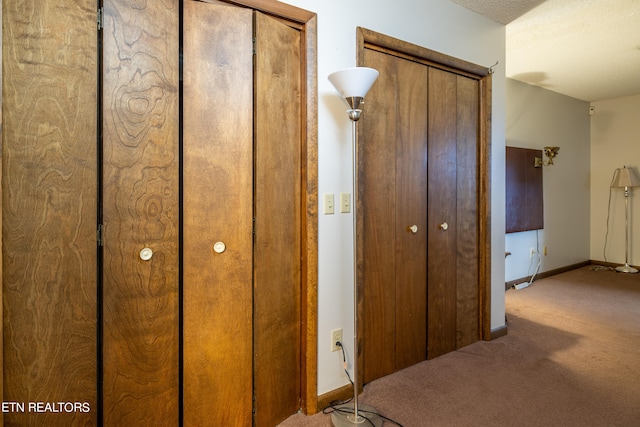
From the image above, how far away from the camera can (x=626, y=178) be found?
4.97 m

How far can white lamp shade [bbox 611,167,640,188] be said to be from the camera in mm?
4916

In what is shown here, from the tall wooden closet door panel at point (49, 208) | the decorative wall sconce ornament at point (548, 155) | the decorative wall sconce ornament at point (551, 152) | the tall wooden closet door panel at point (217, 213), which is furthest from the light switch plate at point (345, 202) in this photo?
the decorative wall sconce ornament at point (551, 152)

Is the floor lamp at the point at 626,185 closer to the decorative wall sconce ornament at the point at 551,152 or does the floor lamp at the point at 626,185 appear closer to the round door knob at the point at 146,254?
the decorative wall sconce ornament at the point at 551,152

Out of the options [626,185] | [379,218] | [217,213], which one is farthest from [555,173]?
[217,213]

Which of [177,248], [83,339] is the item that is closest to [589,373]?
[177,248]

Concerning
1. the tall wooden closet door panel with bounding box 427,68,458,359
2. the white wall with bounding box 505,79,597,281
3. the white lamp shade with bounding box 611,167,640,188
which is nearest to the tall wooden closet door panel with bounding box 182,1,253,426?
the tall wooden closet door panel with bounding box 427,68,458,359

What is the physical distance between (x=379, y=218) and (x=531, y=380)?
137cm

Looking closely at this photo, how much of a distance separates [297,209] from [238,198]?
353 millimetres

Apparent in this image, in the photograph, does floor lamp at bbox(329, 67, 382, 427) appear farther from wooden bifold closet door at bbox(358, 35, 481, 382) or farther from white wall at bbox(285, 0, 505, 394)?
wooden bifold closet door at bbox(358, 35, 481, 382)

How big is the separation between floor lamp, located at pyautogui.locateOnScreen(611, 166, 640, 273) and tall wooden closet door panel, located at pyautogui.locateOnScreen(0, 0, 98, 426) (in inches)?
245

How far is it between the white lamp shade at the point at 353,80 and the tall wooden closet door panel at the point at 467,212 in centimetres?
125

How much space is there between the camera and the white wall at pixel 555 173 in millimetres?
4469

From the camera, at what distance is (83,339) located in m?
1.34

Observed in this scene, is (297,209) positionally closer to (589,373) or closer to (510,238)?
(589,373)
